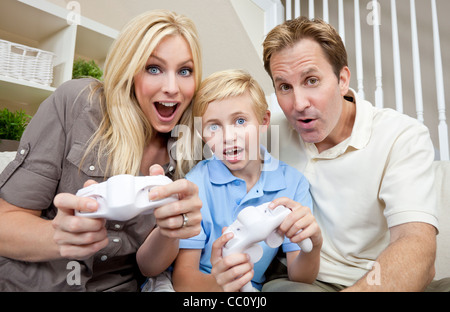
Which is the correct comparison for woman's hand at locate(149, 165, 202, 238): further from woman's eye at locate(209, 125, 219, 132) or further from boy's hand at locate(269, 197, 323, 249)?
woman's eye at locate(209, 125, 219, 132)

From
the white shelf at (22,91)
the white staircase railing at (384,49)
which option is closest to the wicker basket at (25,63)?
the white shelf at (22,91)

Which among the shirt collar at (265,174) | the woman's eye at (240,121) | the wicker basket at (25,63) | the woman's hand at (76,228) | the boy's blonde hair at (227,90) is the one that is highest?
the wicker basket at (25,63)

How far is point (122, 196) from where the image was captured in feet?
1.85

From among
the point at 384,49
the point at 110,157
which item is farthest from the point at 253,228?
the point at 384,49

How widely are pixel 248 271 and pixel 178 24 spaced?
717 mm

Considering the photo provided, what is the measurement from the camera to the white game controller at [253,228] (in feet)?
2.15

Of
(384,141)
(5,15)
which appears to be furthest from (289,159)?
(5,15)

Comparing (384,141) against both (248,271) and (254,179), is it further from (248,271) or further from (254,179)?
(248,271)

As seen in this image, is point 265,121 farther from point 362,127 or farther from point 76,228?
point 76,228

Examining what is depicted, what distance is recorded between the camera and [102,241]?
2.14ft

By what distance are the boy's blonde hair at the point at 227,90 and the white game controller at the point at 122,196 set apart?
18.3 inches

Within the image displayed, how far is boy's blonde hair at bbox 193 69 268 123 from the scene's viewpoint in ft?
3.36

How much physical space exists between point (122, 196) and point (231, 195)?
0.48 m

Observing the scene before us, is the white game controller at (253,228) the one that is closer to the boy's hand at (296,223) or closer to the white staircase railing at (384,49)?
the boy's hand at (296,223)
